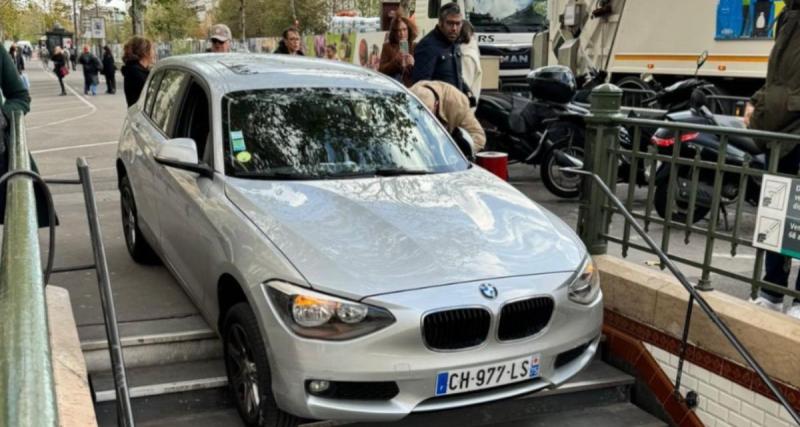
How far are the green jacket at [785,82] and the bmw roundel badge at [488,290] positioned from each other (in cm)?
211

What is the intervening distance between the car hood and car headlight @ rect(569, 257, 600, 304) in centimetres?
7

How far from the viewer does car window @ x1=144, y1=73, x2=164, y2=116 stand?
5442 millimetres

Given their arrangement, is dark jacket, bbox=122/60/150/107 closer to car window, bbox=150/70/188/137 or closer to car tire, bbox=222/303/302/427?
car window, bbox=150/70/188/137

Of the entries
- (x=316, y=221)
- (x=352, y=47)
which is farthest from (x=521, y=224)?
(x=352, y=47)

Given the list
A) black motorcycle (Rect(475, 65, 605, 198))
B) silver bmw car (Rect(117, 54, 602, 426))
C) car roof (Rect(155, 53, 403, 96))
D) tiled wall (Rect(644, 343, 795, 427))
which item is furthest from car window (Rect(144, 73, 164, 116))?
black motorcycle (Rect(475, 65, 605, 198))

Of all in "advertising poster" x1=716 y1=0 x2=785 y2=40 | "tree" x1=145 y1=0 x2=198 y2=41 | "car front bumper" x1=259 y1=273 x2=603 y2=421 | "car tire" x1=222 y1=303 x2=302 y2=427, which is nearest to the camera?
"car front bumper" x1=259 y1=273 x2=603 y2=421

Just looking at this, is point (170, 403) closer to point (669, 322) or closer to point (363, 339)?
point (363, 339)

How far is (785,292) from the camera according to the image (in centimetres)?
370

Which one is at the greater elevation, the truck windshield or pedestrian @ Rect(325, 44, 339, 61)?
the truck windshield

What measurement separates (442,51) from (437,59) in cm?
9

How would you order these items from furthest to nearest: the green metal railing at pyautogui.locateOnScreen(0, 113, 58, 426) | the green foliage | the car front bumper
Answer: the green foliage < the car front bumper < the green metal railing at pyautogui.locateOnScreen(0, 113, 58, 426)

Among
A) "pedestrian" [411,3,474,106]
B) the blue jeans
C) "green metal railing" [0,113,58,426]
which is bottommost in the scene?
the blue jeans

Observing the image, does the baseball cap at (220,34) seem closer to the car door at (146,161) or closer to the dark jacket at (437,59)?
the dark jacket at (437,59)

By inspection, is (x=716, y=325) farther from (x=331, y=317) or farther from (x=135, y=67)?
(x=135, y=67)
